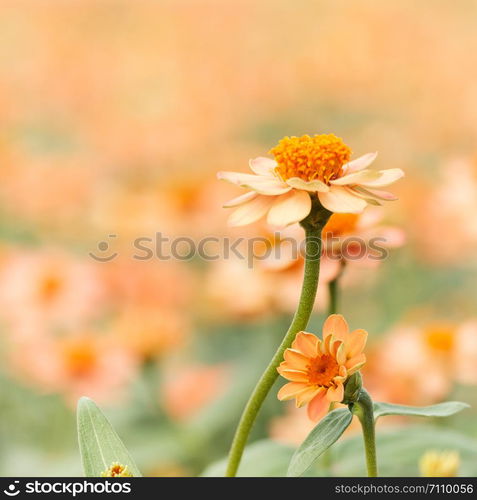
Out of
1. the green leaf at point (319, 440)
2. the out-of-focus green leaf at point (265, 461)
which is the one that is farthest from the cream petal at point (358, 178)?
the out-of-focus green leaf at point (265, 461)

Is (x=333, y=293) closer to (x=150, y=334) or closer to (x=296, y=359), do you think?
(x=296, y=359)

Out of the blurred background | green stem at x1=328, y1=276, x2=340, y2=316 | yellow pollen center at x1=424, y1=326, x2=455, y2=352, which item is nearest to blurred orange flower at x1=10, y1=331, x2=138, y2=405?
the blurred background

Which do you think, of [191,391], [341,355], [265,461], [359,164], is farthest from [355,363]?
[191,391]

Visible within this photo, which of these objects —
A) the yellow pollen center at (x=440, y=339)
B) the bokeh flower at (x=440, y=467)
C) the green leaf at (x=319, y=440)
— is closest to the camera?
the green leaf at (x=319, y=440)

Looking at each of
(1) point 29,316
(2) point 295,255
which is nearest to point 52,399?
(1) point 29,316

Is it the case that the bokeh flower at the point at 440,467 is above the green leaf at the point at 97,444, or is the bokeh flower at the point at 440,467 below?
below

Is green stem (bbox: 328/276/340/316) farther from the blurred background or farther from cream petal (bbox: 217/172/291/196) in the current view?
cream petal (bbox: 217/172/291/196)

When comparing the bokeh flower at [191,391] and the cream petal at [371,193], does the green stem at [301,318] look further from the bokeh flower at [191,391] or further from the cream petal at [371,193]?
A: the bokeh flower at [191,391]
